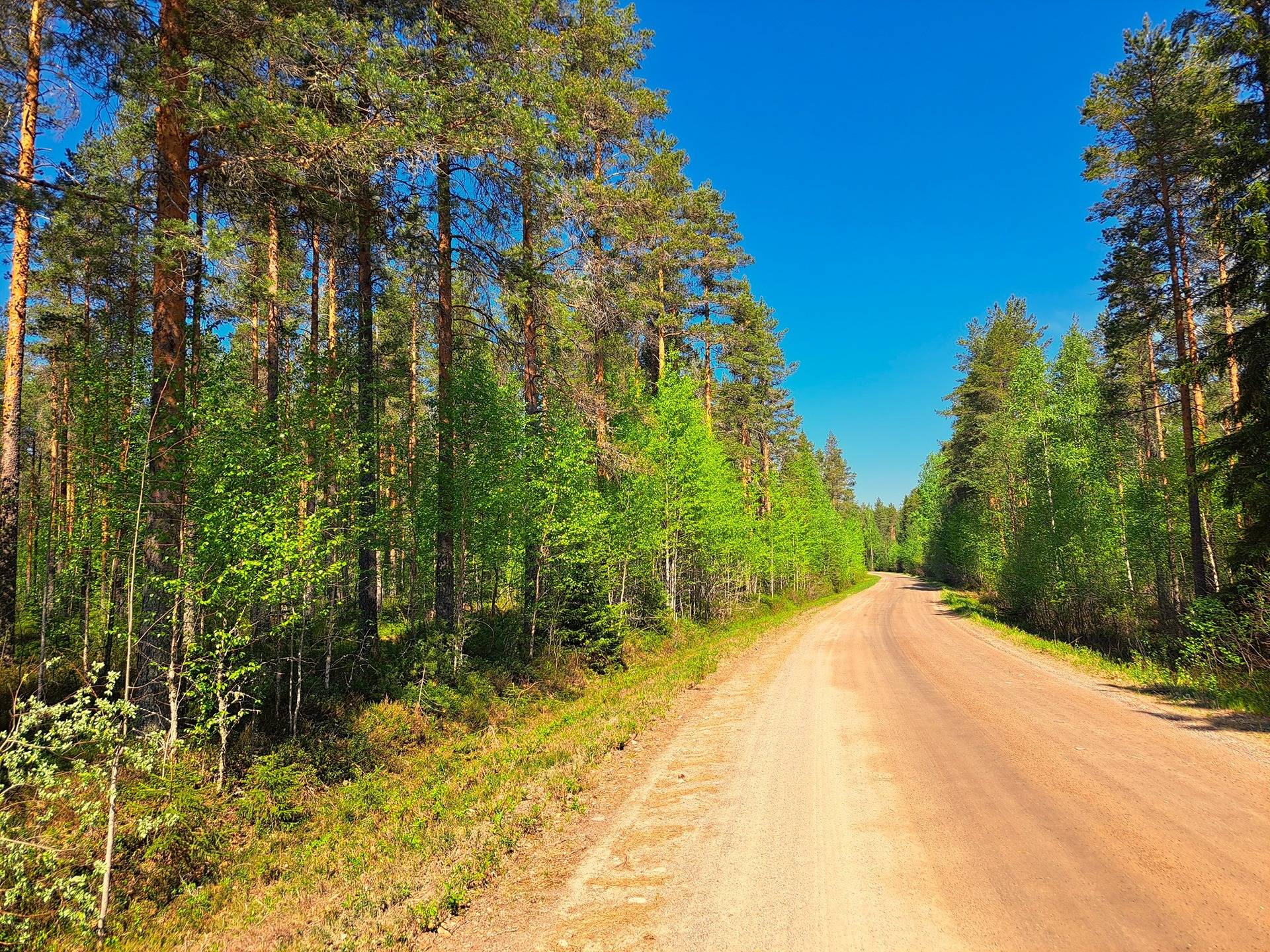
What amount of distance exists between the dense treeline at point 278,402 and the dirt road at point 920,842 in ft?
14.4

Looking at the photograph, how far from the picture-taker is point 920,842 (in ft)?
15.8

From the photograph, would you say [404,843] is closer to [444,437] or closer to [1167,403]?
[444,437]

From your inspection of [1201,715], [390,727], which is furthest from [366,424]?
[1201,715]

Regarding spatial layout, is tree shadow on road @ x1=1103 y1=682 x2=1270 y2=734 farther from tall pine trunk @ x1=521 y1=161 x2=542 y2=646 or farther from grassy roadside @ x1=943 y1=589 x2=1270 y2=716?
tall pine trunk @ x1=521 y1=161 x2=542 y2=646

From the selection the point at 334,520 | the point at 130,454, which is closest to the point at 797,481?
the point at 334,520

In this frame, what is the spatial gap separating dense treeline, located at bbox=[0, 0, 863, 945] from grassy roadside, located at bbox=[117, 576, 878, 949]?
831 mm

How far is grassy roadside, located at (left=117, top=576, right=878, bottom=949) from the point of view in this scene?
4.52 meters

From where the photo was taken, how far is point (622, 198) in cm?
1719

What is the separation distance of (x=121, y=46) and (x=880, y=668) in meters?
19.5

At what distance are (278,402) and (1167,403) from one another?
2587cm

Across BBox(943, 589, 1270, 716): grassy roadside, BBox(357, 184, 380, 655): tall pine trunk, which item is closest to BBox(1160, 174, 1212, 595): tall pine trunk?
BBox(943, 589, 1270, 716): grassy roadside

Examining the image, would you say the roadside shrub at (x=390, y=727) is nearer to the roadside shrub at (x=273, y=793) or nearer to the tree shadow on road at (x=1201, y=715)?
the roadside shrub at (x=273, y=793)

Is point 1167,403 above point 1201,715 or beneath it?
above

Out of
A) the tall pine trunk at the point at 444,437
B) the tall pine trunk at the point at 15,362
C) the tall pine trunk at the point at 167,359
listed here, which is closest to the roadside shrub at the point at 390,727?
the tall pine trunk at the point at 444,437
